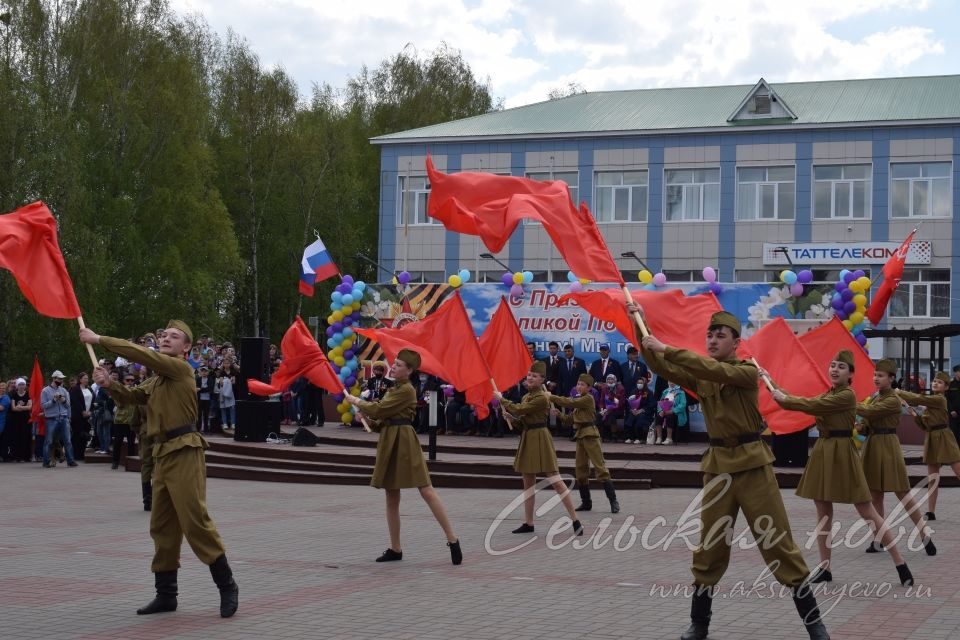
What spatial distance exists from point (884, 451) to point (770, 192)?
31661mm

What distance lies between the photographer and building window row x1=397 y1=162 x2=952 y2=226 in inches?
1609

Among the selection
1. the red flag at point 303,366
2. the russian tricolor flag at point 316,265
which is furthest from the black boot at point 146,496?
the russian tricolor flag at point 316,265

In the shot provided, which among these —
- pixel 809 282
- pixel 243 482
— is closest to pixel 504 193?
pixel 243 482

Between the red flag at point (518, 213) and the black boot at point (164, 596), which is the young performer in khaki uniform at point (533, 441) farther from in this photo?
the black boot at point (164, 596)

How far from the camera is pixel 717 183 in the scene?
141ft

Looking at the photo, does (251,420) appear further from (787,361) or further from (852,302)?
(787,361)

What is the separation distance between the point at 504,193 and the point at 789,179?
3218 centimetres

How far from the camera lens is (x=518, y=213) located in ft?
37.2

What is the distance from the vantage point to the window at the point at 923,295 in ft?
133

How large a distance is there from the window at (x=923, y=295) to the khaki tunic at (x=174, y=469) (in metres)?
35.8

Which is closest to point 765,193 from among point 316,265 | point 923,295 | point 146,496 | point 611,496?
point 923,295

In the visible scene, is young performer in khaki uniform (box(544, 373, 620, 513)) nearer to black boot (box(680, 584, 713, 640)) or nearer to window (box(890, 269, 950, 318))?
black boot (box(680, 584, 713, 640))

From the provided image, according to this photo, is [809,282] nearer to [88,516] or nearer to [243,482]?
[243,482]

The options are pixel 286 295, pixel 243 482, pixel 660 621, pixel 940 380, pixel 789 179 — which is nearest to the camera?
pixel 660 621
